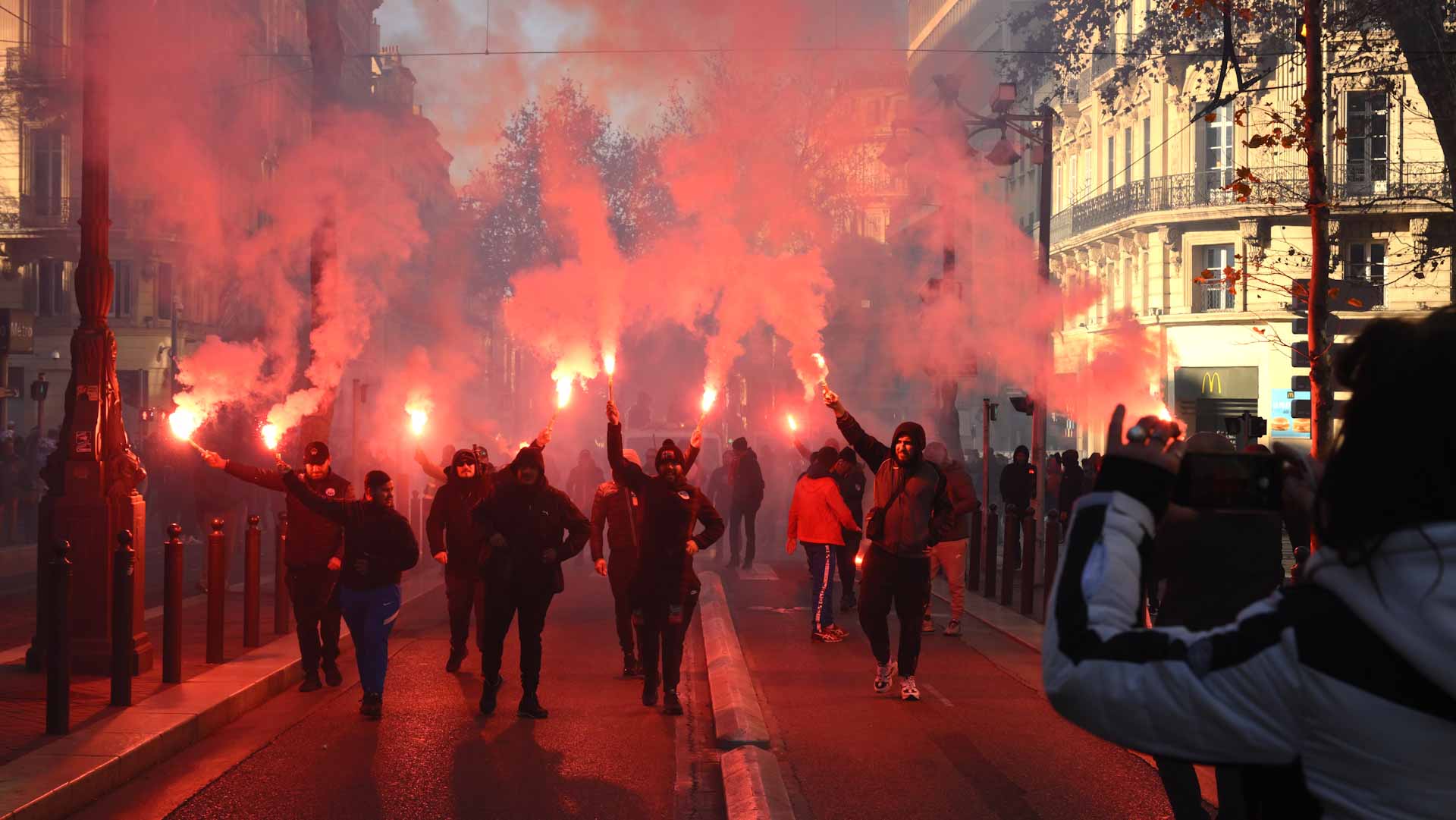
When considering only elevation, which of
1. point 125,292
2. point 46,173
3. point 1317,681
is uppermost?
point 46,173

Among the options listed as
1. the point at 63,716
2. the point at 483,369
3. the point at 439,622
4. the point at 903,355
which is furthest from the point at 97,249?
the point at 483,369

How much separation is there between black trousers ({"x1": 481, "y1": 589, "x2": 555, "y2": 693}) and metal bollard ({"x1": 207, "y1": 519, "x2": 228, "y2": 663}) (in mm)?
2157

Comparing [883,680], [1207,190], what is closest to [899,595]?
[883,680]

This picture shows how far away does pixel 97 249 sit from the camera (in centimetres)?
1020

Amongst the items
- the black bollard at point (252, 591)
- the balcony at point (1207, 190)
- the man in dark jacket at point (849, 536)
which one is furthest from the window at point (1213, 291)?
the black bollard at point (252, 591)

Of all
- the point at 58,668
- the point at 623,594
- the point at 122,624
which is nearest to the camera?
the point at 58,668

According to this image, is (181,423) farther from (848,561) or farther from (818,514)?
(848,561)

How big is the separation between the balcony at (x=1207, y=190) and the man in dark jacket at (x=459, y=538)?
24979 mm

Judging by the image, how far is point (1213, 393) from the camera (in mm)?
39844

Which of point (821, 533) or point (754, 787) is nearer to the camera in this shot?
point (754, 787)

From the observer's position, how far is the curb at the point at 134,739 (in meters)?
6.59

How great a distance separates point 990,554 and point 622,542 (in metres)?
7.68

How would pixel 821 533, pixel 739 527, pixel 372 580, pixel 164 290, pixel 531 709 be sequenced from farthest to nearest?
pixel 164 290, pixel 739 527, pixel 821 533, pixel 531 709, pixel 372 580

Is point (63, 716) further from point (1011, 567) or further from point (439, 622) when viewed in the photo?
point (1011, 567)
